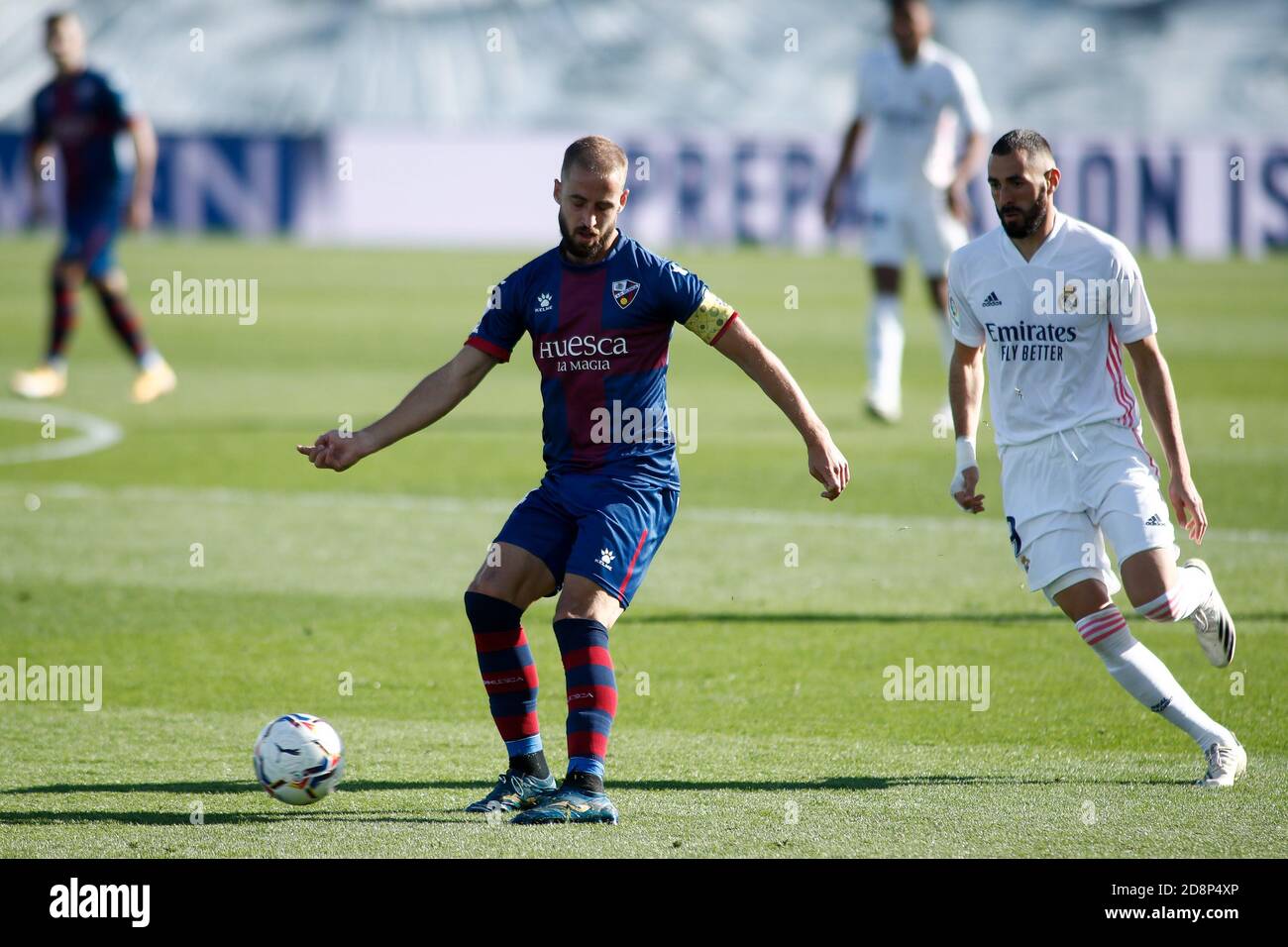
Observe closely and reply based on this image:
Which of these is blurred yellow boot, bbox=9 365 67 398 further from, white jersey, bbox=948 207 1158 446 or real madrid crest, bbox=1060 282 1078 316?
real madrid crest, bbox=1060 282 1078 316

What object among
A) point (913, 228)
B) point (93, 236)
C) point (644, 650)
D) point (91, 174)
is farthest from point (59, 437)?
point (644, 650)

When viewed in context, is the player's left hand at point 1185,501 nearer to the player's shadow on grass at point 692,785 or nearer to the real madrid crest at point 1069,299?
the real madrid crest at point 1069,299

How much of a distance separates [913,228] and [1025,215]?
26.3 ft

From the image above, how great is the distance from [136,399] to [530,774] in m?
11.0

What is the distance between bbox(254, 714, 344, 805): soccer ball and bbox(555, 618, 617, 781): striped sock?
716 mm

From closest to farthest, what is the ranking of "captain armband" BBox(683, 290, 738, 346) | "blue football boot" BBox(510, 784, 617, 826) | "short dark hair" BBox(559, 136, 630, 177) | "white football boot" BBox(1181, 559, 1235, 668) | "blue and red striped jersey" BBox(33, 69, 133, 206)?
"blue football boot" BBox(510, 784, 617, 826), "short dark hair" BBox(559, 136, 630, 177), "captain armband" BBox(683, 290, 738, 346), "white football boot" BBox(1181, 559, 1235, 668), "blue and red striped jersey" BBox(33, 69, 133, 206)

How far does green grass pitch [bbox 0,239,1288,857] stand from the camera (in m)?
5.25

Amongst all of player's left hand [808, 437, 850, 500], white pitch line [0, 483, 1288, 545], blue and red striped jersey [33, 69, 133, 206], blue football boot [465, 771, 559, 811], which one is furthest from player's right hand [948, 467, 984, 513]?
blue and red striped jersey [33, 69, 133, 206]

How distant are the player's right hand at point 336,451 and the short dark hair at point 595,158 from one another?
1.01 m

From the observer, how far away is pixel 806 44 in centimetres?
5447

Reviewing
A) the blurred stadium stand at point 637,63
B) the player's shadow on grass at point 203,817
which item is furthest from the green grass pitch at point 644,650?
the blurred stadium stand at point 637,63

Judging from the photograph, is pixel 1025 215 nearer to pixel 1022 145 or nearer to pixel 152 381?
pixel 1022 145

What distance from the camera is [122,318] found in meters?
15.0

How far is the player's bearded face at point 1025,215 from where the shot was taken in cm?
573
